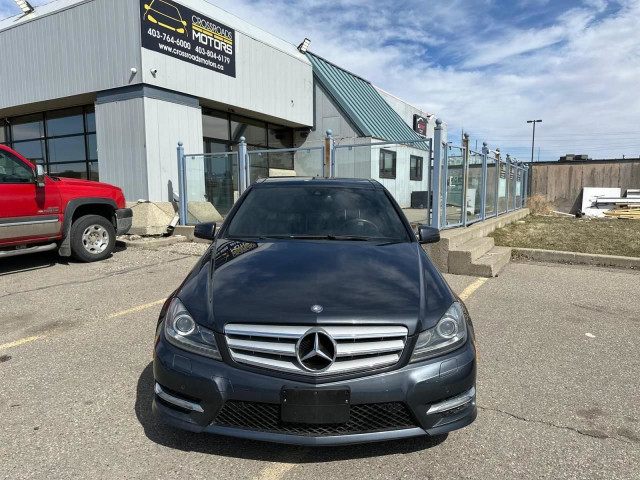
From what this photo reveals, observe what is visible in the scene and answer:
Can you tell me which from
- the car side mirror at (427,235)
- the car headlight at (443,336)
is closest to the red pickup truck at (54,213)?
the car side mirror at (427,235)

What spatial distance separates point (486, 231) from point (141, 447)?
32.0 feet

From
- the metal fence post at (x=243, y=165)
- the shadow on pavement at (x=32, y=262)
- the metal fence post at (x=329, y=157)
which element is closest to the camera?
the shadow on pavement at (x=32, y=262)

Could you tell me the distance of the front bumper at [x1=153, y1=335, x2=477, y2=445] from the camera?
6.87ft

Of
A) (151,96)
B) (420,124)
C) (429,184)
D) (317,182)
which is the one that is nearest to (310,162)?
(429,184)

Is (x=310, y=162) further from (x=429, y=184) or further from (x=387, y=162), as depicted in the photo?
(x=429, y=184)

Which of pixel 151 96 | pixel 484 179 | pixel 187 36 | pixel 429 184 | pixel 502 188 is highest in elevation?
pixel 187 36

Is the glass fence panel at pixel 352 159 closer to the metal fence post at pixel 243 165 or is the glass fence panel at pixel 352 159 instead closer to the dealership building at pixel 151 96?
the dealership building at pixel 151 96

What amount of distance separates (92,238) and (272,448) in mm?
7045

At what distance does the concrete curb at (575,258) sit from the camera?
25.2 feet

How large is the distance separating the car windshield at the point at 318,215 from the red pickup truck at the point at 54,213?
499 centimetres

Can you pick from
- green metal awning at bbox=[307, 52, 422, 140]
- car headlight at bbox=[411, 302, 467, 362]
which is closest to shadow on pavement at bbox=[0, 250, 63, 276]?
car headlight at bbox=[411, 302, 467, 362]

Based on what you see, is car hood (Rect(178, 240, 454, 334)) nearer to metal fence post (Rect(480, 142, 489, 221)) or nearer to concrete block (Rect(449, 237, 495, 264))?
concrete block (Rect(449, 237, 495, 264))

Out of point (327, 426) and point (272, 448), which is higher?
point (327, 426)

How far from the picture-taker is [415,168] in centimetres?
868
